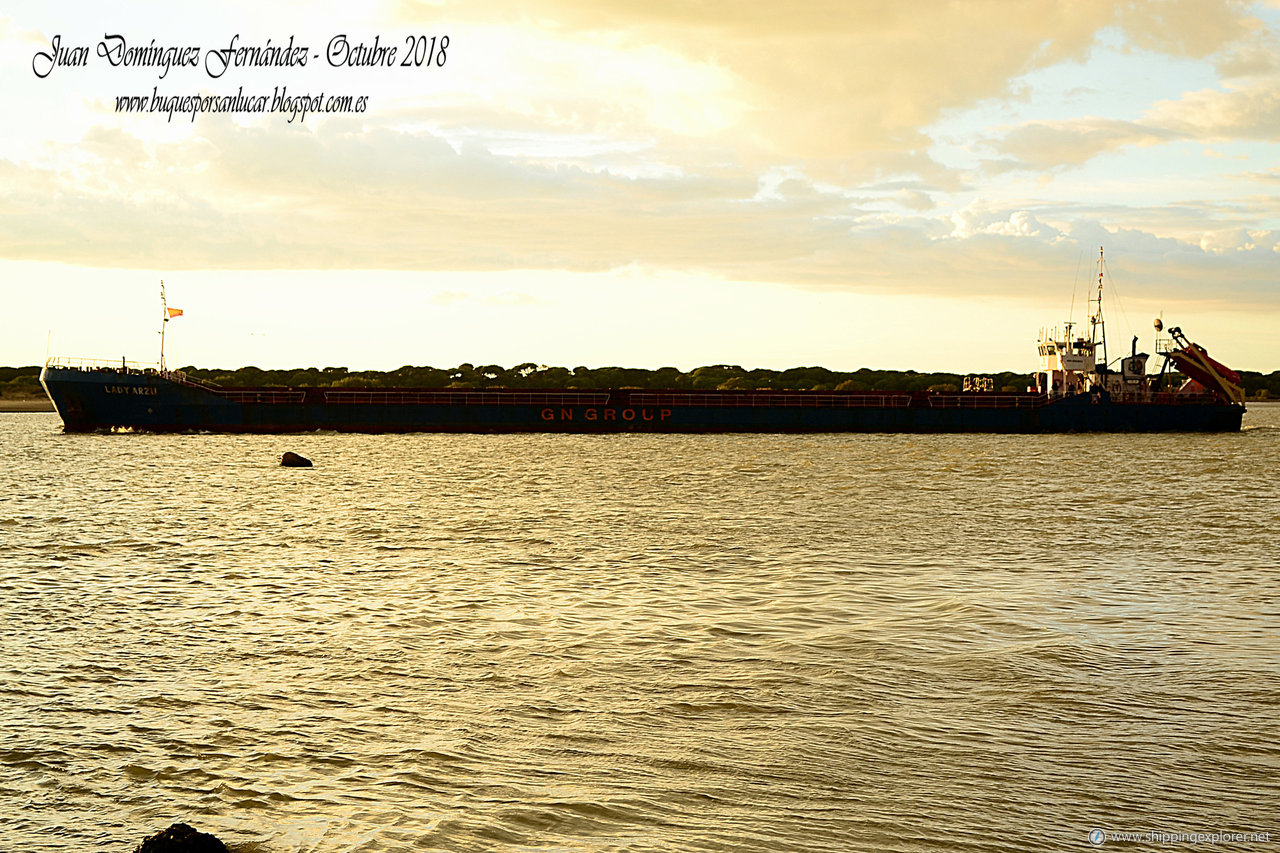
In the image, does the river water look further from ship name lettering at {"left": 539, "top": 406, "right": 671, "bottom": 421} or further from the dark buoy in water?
ship name lettering at {"left": 539, "top": 406, "right": 671, "bottom": 421}

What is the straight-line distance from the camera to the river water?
7.29 meters

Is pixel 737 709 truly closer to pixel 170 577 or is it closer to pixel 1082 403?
pixel 170 577

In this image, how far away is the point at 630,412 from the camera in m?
72.1

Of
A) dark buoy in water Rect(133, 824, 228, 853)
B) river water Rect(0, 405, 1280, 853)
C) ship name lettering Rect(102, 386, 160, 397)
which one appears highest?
ship name lettering Rect(102, 386, 160, 397)

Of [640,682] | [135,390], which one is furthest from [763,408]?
[640,682]

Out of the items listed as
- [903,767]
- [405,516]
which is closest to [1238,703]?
[903,767]

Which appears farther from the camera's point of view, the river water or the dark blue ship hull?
the dark blue ship hull

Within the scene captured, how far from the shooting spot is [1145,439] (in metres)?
67.9

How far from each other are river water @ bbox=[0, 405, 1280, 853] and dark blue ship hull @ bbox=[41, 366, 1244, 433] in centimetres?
4359

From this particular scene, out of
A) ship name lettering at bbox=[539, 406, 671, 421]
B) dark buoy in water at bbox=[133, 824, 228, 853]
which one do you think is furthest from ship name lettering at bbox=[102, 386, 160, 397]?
dark buoy in water at bbox=[133, 824, 228, 853]

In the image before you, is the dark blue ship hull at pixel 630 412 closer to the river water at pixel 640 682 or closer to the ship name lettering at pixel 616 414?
the ship name lettering at pixel 616 414

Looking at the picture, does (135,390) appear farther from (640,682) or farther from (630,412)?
(640,682)

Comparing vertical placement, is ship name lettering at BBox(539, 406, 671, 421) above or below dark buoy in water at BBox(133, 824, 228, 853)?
above

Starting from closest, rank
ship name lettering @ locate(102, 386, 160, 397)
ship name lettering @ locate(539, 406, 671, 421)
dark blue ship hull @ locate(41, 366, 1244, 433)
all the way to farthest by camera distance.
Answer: ship name lettering @ locate(102, 386, 160, 397) → dark blue ship hull @ locate(41, 366, 1244, 433) → ship name lettering @ locate(539, 406, 671, 421)
